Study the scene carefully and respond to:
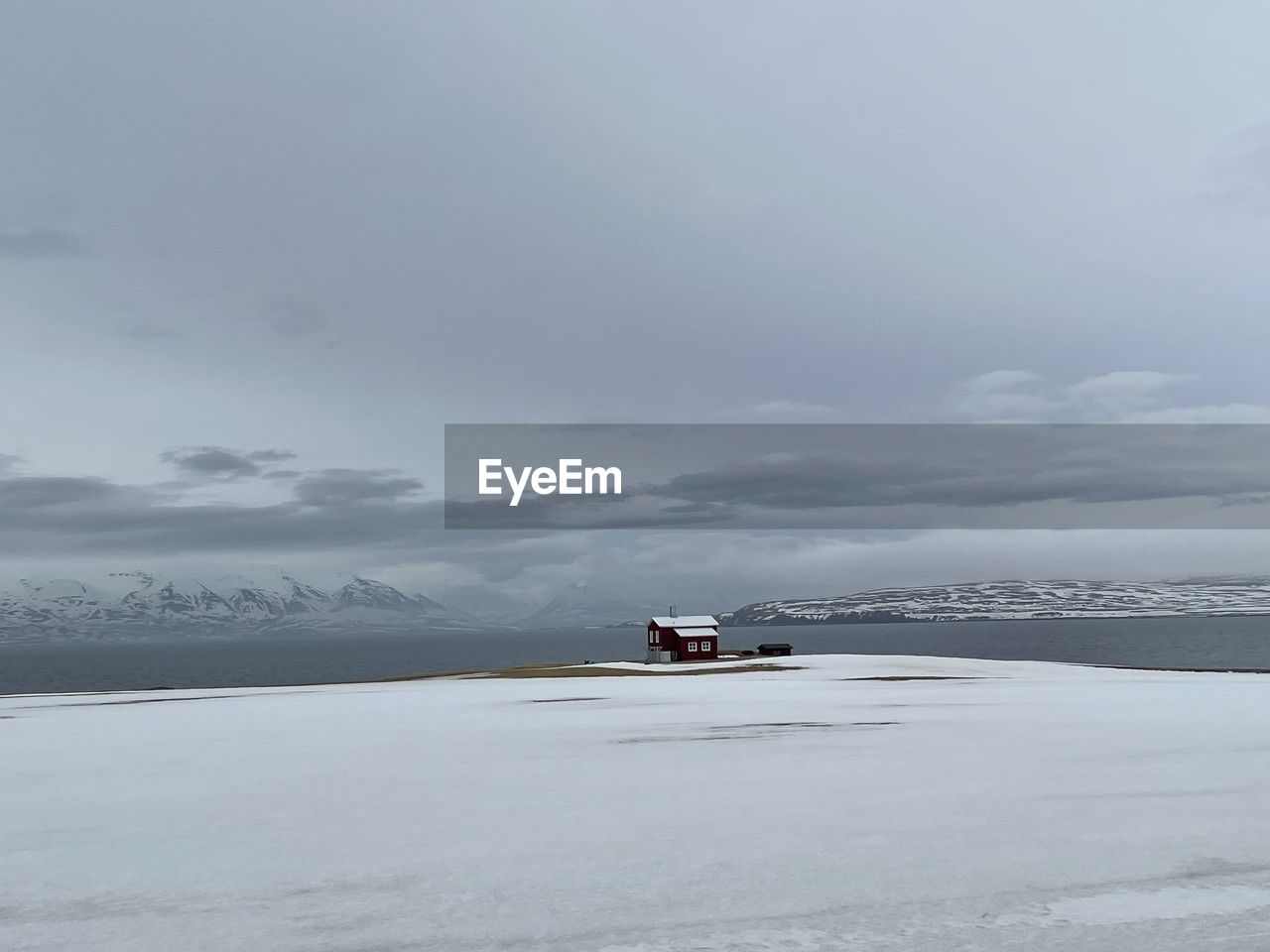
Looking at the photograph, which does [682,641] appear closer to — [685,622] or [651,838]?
[685,622]

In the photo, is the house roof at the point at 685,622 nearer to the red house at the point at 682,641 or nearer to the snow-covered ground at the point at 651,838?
the red house at the point at 682,641

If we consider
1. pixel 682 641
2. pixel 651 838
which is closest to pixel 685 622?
pixel 682 641

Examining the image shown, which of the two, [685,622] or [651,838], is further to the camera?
[685,622]

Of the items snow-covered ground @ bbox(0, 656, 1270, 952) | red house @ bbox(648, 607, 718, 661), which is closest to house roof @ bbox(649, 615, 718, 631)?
red house @ bbox(648, 607, 718, 661)

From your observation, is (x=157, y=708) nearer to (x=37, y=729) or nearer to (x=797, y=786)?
(x=37, y=729)

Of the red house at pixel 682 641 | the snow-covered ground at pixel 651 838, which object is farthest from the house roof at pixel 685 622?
the snow-covered ground at pixel 651 838

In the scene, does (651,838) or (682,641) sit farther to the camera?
(682,641)

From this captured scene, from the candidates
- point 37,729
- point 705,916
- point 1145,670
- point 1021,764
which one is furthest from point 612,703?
point 1145,670
